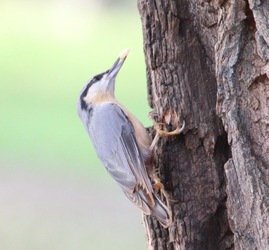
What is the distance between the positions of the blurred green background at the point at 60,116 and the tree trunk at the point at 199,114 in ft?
8.86

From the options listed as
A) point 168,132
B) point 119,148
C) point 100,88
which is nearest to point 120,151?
point 119,148

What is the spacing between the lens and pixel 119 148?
389 cm

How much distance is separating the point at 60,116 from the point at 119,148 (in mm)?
3685

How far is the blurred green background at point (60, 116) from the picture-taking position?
6355 millimetres

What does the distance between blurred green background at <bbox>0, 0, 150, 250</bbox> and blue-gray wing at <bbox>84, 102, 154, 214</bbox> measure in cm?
217

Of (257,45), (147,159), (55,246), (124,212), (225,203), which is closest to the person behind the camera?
(257,45)

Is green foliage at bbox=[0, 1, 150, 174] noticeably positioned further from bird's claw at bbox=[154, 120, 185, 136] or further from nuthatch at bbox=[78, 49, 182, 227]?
bird's claw at bbox=[154, 120, 185, 136]

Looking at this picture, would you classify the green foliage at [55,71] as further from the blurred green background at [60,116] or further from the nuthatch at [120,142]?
the nuthatch at [120,142]

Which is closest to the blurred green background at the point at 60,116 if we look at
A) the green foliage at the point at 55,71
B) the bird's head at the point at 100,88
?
the green foliage at the point at 55,71

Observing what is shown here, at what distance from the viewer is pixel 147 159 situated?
3709 mm

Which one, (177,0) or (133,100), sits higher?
(177,0)

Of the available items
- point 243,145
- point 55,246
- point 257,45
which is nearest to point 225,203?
point 243,145

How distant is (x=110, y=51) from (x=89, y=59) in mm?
306

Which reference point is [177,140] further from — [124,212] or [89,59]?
[89,59]
